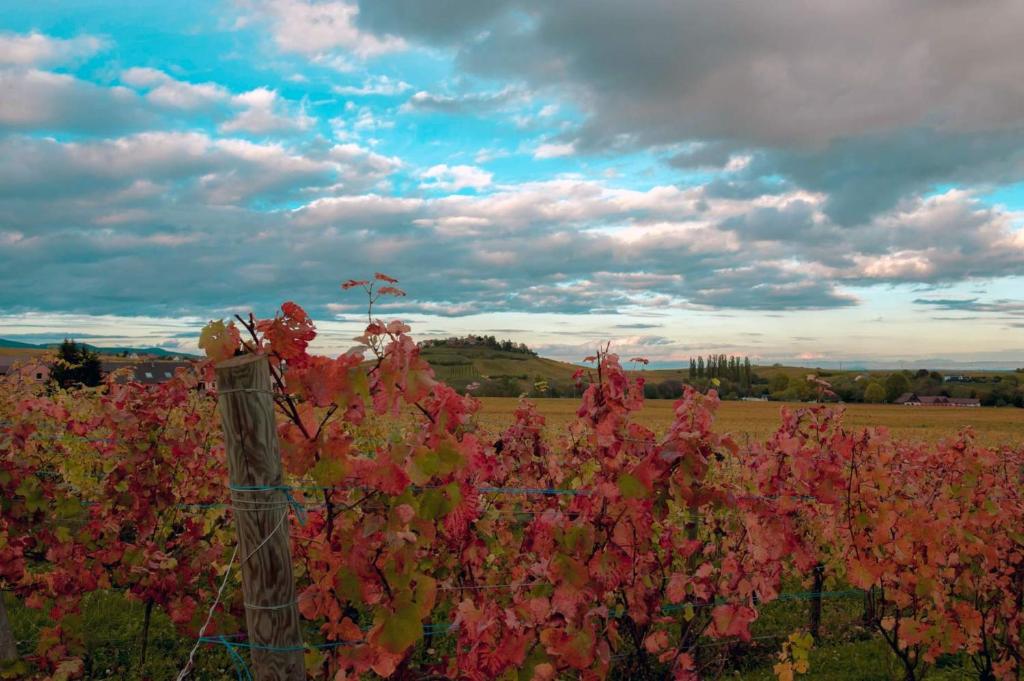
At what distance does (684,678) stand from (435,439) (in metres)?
2.31

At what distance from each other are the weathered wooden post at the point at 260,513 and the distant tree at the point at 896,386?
→ 202 feet

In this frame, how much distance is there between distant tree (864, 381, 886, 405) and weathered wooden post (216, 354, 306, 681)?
5806cm

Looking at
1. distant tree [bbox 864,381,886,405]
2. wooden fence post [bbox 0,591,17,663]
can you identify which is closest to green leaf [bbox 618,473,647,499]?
wooden fence post [bbox 0,591,17,663]

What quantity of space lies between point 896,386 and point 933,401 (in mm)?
→ 3295

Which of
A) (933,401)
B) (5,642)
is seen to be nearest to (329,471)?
(5,642)

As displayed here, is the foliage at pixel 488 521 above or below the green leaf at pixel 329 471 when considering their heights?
below

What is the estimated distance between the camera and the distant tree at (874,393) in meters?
54.3

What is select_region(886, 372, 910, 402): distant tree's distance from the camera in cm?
5594

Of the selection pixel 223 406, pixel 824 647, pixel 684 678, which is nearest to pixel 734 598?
pixel 684 678

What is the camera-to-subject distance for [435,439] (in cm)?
269

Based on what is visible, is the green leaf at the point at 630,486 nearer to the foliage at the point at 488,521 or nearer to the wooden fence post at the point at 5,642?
the foliage at the point at 488,521

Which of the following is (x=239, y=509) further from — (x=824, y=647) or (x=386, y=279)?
(x=824, y=647)

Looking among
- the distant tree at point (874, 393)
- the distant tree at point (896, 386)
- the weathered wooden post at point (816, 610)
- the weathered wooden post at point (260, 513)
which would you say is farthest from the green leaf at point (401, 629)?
the distant tree at point (896, 386)

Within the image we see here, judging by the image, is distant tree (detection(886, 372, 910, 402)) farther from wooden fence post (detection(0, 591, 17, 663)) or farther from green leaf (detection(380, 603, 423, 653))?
green leaf (detection(380, 603, 423, 653))
